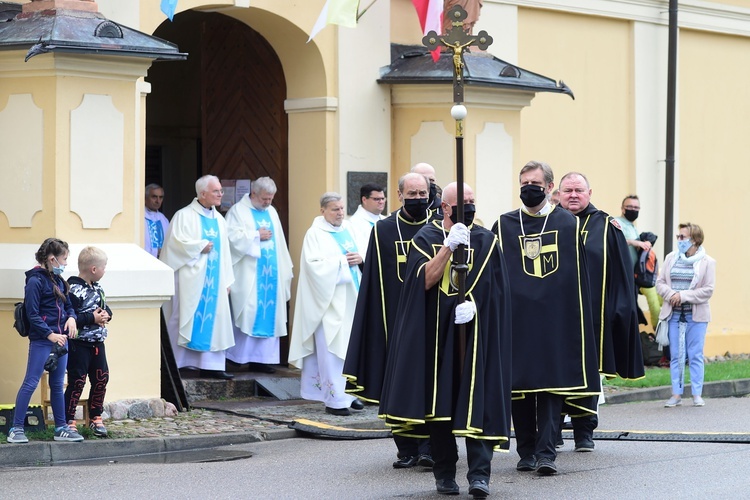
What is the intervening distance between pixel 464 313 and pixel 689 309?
636 centimetres

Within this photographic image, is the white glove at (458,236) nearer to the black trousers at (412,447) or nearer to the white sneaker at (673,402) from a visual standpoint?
the black trousers at (412,447)

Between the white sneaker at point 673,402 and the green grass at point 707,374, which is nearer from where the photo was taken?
the white sneaker at point 673,402

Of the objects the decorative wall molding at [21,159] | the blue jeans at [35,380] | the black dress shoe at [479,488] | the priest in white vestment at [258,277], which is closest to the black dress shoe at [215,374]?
the priest in white vestment at [258,277]

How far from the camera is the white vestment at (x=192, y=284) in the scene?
43.5ft

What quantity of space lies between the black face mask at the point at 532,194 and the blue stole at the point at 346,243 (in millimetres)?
3750

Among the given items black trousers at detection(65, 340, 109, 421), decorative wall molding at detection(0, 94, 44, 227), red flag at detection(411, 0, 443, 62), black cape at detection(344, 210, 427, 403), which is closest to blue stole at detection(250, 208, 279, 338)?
red flag at detection(411, 0, 443, 62)

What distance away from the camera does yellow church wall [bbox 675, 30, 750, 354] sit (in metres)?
18.4

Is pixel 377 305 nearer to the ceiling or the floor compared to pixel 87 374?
nearer to the ceiling

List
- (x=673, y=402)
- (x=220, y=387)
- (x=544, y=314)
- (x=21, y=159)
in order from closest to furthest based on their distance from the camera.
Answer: (x=544, y=314) < (x=21, y=159) < (x=220, y=387) < (x=673, y=402)

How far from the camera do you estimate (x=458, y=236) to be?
805 cm

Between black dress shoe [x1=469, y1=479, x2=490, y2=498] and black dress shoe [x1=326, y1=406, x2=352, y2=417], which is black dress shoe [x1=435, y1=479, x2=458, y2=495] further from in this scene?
black dress shoe [x1=326, y1=406, x2=352, y2=417]

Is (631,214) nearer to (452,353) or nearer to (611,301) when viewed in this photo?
(611,301)

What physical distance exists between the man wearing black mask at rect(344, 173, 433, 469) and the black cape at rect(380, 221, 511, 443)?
43.2 inches

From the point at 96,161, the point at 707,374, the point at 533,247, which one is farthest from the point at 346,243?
the point at 707,374
